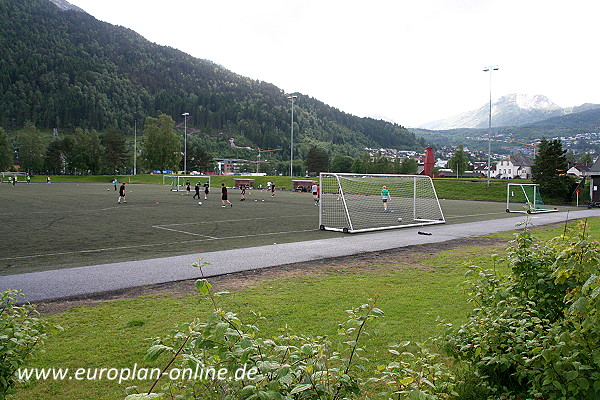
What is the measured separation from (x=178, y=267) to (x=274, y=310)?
4.54m

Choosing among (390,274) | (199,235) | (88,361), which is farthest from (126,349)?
(199,235)

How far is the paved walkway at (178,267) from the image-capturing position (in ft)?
29.0

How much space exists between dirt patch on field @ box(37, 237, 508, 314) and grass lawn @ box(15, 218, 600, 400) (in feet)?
0.14

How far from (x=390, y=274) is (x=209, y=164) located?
124 m

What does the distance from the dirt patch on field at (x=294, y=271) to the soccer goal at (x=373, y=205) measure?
16.6 ft

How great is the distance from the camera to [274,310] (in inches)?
278

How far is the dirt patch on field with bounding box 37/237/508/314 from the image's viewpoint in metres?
8.04

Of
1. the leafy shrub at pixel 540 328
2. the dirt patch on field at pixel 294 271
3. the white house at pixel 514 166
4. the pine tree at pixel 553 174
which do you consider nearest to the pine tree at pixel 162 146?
the pine tree at pixel 553 174

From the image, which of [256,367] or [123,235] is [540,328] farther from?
[123,235]

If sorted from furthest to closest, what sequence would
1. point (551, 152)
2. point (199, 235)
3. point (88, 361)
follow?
1. point (551, 152)
2. point (199, 235)
3. point (88, 361)

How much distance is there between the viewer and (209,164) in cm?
13012

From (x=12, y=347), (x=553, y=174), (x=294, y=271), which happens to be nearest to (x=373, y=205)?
(x=553, y=174)

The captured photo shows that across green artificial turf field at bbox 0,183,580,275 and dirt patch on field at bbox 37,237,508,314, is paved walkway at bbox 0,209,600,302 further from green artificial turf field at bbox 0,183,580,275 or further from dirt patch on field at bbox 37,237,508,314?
green artificial turf field at bbox 0,183,580,275

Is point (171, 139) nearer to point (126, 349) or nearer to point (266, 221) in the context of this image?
point (266, 221)
